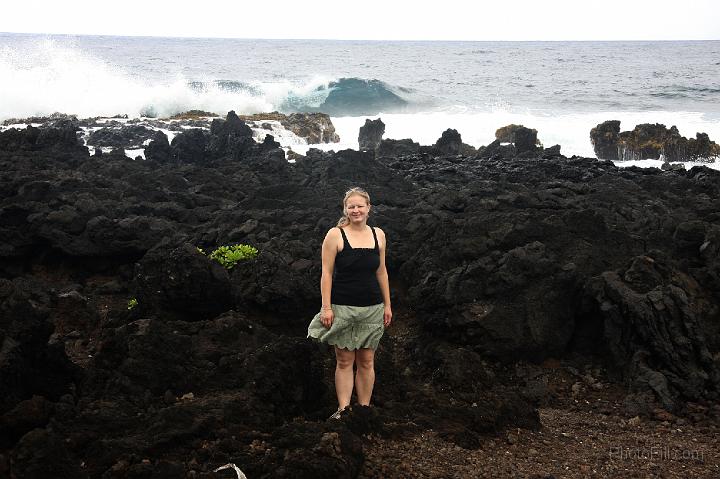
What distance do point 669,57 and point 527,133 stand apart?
Result: 93.1 meters

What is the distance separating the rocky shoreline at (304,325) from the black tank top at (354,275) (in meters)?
0.62

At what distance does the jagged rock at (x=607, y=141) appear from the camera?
30.3m

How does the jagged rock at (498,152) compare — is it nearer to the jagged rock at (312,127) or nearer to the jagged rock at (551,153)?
the jagged rock at (551,153)

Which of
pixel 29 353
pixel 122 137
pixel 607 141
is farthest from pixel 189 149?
pixel 607 141

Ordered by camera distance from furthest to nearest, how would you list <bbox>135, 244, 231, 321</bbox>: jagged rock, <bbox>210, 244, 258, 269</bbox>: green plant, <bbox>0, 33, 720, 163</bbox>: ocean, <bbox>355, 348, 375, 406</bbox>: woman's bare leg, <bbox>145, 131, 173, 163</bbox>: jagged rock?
<bbox>0, 33, 720, 163</bbox>: ocean
<bbox>145, 131, 173, 163</bbox>: jagged rock
<bbox>210, 244, 258, 269</bbox>: green plant
<bbox>135, 244, 231, 321</bbox>: jagged rock
<bbox>355, 348, 375, 406</bbox>: woman's bare leg

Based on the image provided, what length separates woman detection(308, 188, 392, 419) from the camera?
545 centimetres

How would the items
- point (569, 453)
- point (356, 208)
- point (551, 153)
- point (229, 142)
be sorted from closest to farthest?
1. point (569, 453)
2. point (356, 208)
3. point (229, 142)
4. point (551, 153)

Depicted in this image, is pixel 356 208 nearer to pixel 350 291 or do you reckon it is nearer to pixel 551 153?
pixel 350 291

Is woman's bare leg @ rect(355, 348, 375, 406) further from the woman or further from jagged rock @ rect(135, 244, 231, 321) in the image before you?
jagged rock @ rect(135, 244, 231, 321)

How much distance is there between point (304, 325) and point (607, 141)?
26183 mm

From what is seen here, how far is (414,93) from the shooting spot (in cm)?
6272

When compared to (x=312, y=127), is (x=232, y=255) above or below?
below

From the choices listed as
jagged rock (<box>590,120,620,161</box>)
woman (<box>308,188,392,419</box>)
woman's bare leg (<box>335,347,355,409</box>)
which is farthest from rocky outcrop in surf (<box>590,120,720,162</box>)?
woman's bare leg (<box>335,347,355,409</box>)

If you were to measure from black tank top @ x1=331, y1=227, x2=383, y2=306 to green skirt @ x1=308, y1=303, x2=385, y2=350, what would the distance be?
0.06 meters
